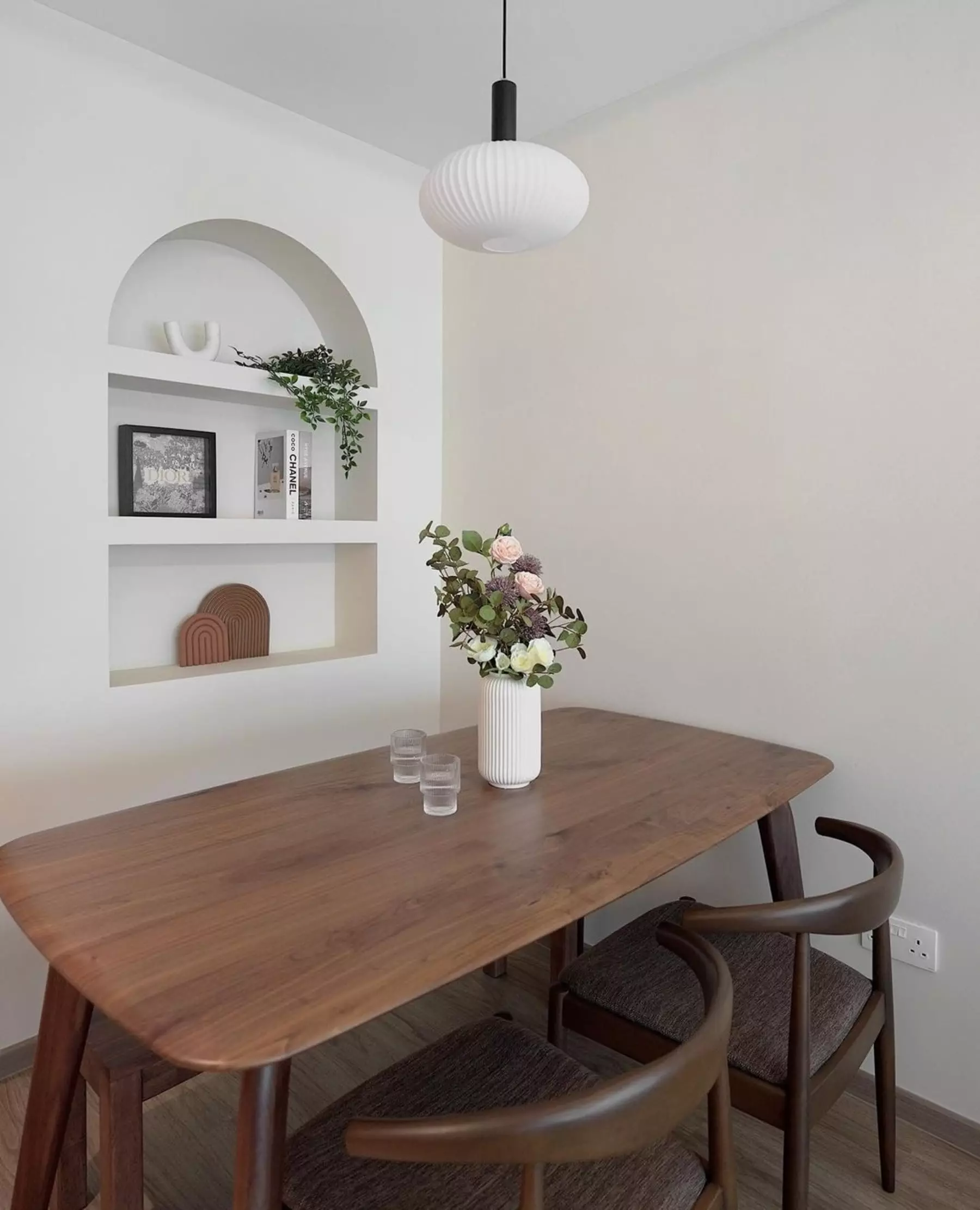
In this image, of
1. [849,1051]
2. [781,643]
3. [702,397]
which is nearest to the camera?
[849,1051]

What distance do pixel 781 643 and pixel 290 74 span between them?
205 centimetres

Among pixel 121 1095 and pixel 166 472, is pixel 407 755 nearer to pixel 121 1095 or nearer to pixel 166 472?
pixel 121 1095

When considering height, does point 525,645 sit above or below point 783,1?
below

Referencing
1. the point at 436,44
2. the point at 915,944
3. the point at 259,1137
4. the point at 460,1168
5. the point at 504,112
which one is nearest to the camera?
the point at 259,1137

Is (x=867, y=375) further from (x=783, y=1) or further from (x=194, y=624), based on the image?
(x=194, y=624)

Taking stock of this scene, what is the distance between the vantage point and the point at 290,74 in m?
2.29

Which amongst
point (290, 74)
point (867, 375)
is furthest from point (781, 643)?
point (290, 74)

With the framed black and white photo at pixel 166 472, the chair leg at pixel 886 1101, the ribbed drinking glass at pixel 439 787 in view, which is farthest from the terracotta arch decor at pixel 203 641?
the chair leg at pixel 886 1101

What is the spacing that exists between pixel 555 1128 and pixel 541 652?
86 cm

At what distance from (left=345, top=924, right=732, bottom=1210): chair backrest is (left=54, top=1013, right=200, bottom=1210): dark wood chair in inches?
22.6

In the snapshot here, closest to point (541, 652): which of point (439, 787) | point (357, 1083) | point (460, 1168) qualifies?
point (439, 787)

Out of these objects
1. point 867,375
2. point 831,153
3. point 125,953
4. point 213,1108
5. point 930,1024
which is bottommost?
point 213,1108

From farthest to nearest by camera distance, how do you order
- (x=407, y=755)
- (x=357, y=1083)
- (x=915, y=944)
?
(x=357, y=1083) < (x=915, y=944) < (x=407, y=755)

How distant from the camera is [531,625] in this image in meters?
1.61
